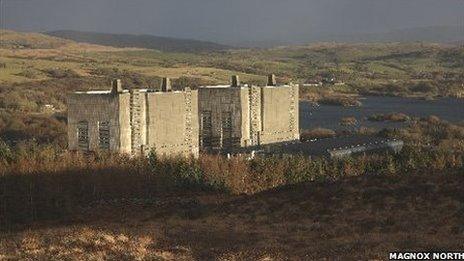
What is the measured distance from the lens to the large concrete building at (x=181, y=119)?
1726 inches

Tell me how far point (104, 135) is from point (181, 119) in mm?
5197

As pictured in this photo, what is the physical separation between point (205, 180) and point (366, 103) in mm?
95073

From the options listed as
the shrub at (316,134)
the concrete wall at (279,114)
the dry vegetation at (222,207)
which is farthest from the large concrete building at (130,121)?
the shrub at (316,134)

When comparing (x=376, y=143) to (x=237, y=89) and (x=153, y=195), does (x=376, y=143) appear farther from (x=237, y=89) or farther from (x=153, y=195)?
(x=153, y=195)

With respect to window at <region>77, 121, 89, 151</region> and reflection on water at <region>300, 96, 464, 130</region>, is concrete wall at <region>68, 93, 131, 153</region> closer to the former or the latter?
window at <region>77, 121, 89, 151</region>

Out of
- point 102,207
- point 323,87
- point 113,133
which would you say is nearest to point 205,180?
point 102,207

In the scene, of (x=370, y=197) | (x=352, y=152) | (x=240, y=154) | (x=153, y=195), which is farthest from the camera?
(x=352, y=152)

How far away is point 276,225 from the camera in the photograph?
81.5 ft

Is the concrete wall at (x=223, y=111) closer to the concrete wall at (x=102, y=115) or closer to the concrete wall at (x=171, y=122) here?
the concrete wall at (x=171, y=122)

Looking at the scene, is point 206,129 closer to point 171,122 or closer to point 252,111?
point 252,111

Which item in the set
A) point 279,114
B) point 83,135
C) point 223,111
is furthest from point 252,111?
point 83,135

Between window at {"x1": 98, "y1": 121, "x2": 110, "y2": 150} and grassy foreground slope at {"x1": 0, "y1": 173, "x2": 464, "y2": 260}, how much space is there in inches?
473

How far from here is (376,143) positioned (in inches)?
2130

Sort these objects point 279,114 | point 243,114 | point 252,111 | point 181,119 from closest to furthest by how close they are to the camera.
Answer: point 181,119
point 243,114
point 252,111
point 279,114
